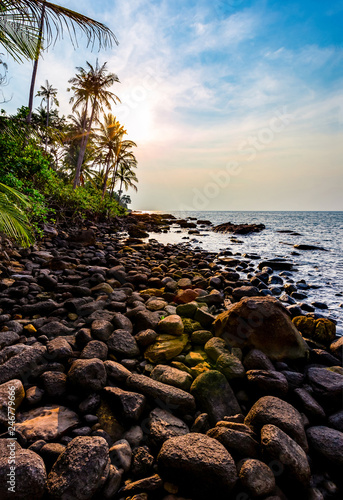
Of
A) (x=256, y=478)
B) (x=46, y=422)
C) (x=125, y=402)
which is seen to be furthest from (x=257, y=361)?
(x=46, y=422)

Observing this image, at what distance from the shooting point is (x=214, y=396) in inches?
90.0

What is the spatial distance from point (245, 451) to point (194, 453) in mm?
439

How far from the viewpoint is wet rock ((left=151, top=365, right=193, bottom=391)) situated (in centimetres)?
243

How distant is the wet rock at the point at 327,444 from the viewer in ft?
→ 6.12

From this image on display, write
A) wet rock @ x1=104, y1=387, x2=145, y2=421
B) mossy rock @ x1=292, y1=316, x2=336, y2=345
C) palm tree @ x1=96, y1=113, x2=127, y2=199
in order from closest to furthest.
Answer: wet rock @ x1=104, y1=387, x2=145, y2=421 < mossy rock @ x1=292, y1=316, x2=336, y2=345 < palm tree @ x1=96, y1=113, x2=127, y2=199

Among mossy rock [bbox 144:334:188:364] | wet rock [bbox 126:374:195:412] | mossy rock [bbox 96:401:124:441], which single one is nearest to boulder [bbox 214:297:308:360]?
mossy rock [bbox 144:334:188:364]

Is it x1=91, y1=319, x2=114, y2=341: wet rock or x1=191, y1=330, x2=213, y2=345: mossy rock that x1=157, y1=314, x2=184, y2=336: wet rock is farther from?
x1=91, y1=319, x2=114, y2=341: wet rock

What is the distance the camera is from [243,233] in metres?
25.5

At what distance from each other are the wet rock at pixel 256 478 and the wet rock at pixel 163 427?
21.5 inches

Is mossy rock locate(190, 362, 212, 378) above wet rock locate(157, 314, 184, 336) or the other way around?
the other way around

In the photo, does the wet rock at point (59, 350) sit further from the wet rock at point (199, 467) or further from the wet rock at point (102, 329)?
the wet rock at point (199, 467)

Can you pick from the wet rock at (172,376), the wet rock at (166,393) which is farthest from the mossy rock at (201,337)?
the wet rock at (166,393)

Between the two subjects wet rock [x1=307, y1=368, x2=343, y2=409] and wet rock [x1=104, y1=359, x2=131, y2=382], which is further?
wet rock [x1=307, y1=368, x2=343, y2=409]

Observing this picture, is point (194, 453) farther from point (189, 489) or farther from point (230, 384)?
point (230, 384)
